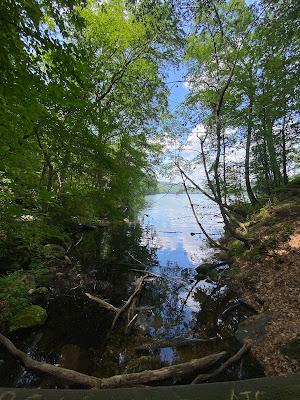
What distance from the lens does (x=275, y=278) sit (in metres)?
9.78

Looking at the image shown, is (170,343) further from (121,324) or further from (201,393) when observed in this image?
(201,393)

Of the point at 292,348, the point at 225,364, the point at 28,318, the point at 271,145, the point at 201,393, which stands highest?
the point at 271,145

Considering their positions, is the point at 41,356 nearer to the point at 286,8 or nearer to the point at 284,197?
the point at 286,8

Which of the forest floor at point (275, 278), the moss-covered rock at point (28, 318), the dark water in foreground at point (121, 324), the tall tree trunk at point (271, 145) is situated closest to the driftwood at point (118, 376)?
the dark water in foreground at point (121, 324)

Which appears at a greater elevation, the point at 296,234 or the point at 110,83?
the point at 110,83

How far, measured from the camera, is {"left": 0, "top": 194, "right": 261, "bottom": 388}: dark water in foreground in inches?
252

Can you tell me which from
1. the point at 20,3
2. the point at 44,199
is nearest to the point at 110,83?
the point at 44,199

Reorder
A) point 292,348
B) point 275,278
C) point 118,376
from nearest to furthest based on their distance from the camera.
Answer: point 118,376, point 292,348, point 275,278

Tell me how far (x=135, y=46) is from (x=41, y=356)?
18.1 metres

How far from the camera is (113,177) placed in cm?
1184

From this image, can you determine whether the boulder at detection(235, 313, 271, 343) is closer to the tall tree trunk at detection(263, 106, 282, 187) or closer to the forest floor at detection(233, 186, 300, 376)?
the forest floor at detection(233, 186, 300, 376)

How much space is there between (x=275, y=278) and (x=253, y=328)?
2.89 metres

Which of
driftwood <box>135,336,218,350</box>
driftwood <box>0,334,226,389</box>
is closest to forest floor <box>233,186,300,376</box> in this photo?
driftwood <box>0,334,226,389</box>

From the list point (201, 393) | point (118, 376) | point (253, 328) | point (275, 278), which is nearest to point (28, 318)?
point (118, 376)
